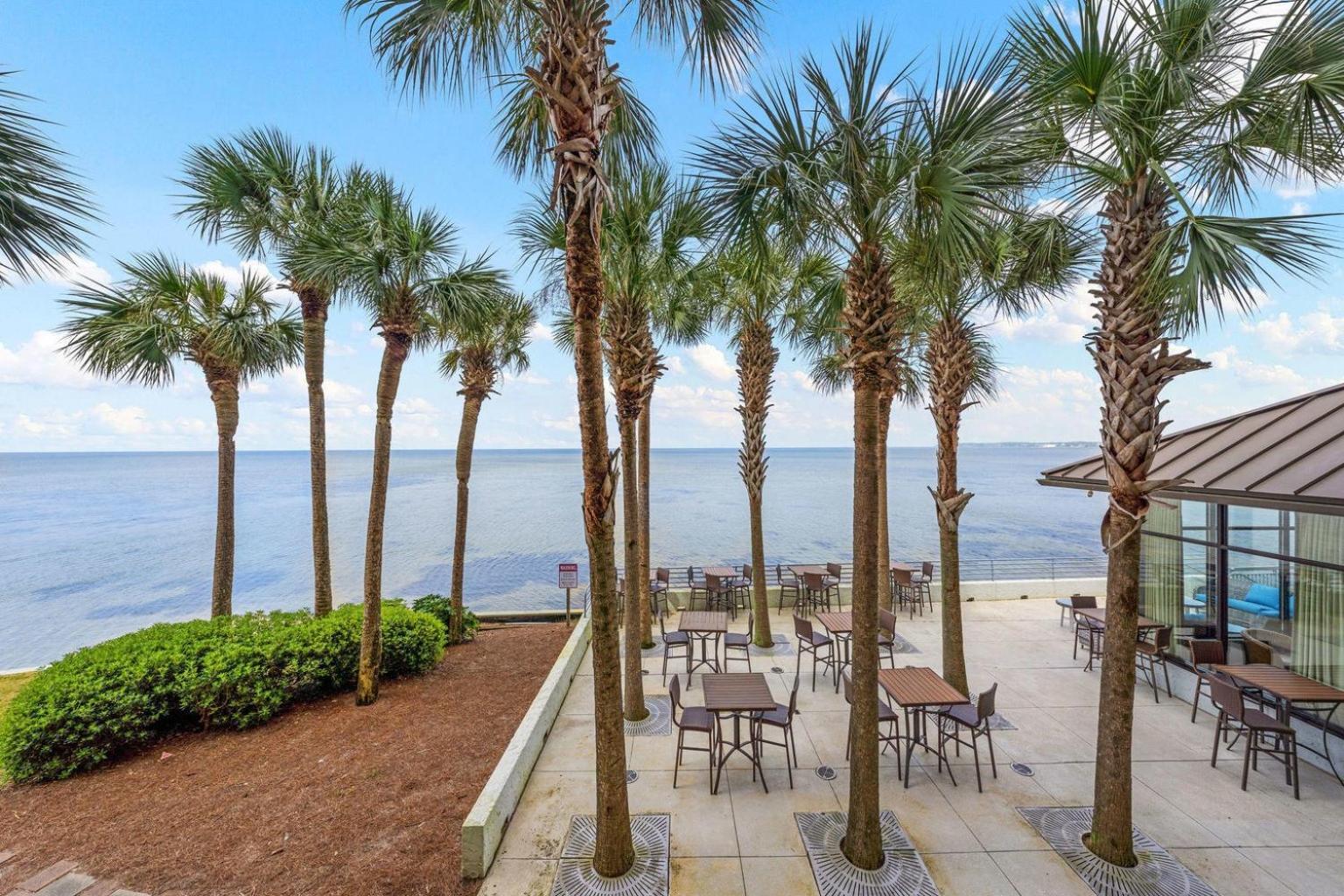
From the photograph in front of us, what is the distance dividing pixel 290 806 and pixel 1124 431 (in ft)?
26.8

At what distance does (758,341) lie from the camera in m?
9.73

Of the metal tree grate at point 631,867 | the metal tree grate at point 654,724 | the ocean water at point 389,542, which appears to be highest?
the metal tree grate at point 631,867

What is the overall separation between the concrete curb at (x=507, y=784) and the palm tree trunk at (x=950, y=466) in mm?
5314

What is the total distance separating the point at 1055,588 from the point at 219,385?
19.1m

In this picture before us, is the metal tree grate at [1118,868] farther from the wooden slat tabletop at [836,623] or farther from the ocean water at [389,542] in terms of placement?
the ocean water at [389,542]

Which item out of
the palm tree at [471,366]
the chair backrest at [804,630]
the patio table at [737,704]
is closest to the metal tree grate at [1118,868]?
the patio table at [737,704]

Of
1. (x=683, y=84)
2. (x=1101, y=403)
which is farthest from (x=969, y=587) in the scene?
(x=683, y=84)

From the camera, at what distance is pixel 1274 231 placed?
3.48 meters

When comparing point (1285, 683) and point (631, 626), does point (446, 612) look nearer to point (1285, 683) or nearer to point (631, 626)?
point (631, 626)

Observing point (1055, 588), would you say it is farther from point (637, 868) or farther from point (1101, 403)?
point (637, 868)

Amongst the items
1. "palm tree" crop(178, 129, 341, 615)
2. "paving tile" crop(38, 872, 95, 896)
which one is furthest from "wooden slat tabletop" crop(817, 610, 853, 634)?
"palm tree" crop(178, 129, 341, 615)

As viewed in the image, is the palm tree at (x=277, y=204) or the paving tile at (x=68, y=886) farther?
the palm tree at (x=277, y=204)

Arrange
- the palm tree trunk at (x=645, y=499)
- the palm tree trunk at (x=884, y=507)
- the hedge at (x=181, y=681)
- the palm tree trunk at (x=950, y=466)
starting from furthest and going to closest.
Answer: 1. the palm tree trunk at (x=645, y=499)
2. the palm tree trunk at (x=884, y=507)
3. the palm tree trunk at (x=950, y=466)
4. the hedge at (x=181, y=681)

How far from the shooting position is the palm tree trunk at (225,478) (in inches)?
367
